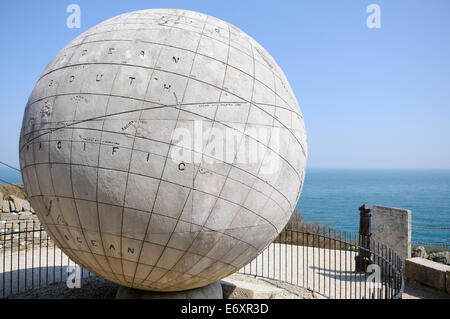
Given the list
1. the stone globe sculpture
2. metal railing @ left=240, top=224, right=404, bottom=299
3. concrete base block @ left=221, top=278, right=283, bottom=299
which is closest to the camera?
the stone globe sculpture

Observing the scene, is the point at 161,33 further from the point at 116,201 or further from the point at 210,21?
the point at 116,201

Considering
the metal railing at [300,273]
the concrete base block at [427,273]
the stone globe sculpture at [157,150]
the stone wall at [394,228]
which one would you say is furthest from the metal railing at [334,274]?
the stone globe sculpture at [157,150]

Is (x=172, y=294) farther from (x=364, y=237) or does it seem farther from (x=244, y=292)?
(x=364, y=237)

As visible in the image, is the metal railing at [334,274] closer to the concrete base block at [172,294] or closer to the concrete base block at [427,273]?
the concrete base block at [427,273]

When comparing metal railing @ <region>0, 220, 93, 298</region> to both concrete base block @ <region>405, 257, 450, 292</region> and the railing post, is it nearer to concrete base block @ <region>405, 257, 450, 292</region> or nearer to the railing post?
the railing post

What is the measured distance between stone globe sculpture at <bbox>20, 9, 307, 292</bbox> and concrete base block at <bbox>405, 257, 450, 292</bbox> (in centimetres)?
577

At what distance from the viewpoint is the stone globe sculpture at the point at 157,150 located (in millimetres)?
3281

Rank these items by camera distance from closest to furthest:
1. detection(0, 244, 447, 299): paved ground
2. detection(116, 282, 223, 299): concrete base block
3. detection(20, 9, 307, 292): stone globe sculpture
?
detection(20, 9, 307, 292): stone globe sculpture → detection(116, 282, 223, 299): concrete base block → detection(0, 244, 447, 299): paved ground

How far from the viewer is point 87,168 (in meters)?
3.34

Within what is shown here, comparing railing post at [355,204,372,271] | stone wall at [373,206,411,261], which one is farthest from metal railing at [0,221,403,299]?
stone wall at [373,206,411,261]

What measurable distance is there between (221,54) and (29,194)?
302cm

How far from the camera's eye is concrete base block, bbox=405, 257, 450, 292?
7280mm
